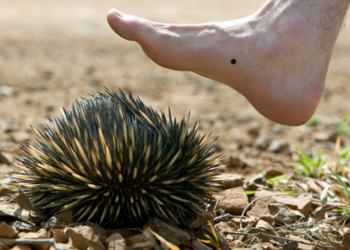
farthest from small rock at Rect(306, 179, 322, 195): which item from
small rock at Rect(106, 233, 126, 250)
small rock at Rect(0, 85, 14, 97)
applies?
small rock at Rect(0, 85, 14, 97)

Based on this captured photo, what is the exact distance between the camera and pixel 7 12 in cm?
1390

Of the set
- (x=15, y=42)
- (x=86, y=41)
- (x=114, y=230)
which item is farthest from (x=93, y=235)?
(x=86, y=41)

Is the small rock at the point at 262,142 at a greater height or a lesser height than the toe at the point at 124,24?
lesser

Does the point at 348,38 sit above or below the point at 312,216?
above

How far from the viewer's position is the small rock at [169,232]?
2.62 m

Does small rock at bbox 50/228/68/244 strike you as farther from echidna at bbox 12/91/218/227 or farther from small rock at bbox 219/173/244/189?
small rock at bbox 219/173/244/189

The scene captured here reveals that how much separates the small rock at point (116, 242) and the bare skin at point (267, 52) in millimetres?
779

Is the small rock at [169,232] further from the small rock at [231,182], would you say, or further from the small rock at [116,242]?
the small rock at [231,182]

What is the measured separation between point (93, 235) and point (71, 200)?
0.20 meters

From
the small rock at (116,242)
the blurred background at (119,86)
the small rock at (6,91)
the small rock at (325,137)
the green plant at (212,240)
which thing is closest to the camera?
the small rock at (116,242)

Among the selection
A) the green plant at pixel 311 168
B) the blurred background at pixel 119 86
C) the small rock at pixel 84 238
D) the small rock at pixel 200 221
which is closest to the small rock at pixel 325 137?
the blurred background at pixel 119 86

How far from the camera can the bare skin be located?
9.60 ft

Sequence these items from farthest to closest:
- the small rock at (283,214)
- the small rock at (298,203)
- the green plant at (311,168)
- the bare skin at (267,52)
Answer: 1. the green plant at (311,168)
2. the small rock at (298,203)
3. the small rock at (283,214)
4. the bare skin at (267,52)

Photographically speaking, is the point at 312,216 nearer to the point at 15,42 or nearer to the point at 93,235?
the point at 93,235
